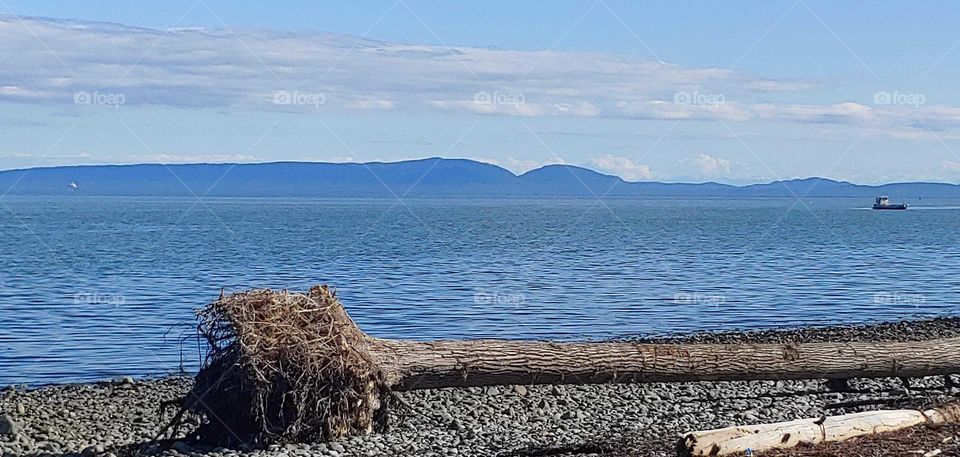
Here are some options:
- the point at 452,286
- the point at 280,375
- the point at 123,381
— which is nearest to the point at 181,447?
the point at 280,375

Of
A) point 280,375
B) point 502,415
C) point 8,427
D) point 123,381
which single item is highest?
point 280,375

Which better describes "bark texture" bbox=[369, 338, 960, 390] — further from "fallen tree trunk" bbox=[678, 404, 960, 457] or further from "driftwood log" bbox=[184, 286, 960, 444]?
"fallen tree trunk" bbox=[678, 404, 960, 457]

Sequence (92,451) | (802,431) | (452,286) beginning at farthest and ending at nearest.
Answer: (452,286)
(92,451)
(802,431)

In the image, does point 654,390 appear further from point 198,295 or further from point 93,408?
point 198,295

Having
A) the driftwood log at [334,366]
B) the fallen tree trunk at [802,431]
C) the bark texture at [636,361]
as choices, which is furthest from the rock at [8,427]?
the fallen tree trunk at [802,431]

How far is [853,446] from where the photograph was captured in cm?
1042

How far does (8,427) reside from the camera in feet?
45.7

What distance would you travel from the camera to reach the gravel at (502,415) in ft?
40.7

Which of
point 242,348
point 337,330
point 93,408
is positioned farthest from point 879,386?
point 93,408

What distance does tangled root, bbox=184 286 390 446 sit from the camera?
12414mm

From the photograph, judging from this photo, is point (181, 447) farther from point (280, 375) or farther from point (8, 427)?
point (8, 427)

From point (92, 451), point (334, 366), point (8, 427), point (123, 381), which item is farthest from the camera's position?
point (123, 381)

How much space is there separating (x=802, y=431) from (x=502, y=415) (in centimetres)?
503

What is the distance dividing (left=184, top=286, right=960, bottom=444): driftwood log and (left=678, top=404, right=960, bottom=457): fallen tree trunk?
10.3ft
